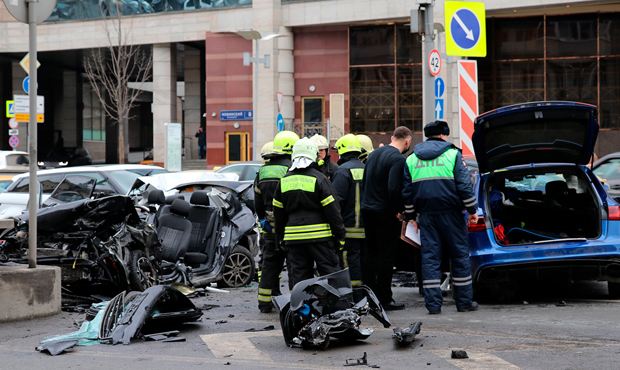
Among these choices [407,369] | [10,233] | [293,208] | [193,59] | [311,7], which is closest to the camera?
[407,369]

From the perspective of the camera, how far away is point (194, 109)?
171 feet

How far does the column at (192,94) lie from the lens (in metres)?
51.3

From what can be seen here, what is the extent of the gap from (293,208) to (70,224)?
9.72ft

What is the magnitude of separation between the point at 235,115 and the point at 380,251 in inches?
1363

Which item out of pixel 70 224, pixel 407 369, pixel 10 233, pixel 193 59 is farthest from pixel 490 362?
pixel 193 59

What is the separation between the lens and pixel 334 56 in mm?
43031

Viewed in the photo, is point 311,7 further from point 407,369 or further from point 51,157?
point 407,369

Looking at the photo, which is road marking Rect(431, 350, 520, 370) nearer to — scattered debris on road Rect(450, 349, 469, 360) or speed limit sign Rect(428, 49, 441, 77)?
scattered debris on road Rect(450, 349, 469, 360)

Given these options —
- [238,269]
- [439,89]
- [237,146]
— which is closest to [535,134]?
[238,269]

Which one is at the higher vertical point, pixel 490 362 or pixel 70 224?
pixel 70 224

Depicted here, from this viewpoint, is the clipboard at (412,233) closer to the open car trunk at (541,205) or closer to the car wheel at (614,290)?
the open car trunk at (541,205)

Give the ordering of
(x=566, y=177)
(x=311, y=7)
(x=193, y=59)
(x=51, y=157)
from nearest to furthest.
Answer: (x=566, y=177)
(x=311, y=7)
(x=193, y=59)
(x=51, y=157)

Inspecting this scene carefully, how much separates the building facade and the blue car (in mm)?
24851

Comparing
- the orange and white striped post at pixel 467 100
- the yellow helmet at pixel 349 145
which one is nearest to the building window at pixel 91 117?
the orange and white striped post at pixel 467 100
